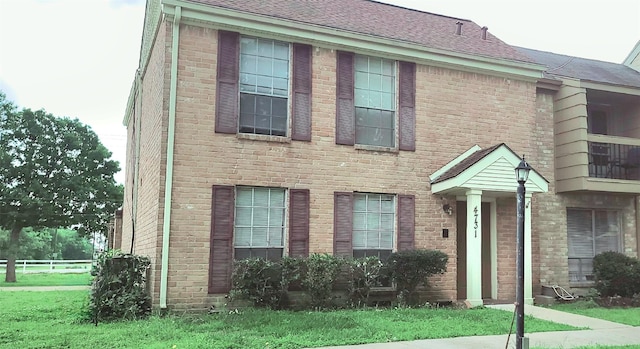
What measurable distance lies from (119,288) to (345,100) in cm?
589

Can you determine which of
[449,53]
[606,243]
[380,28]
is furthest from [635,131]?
[380,28]

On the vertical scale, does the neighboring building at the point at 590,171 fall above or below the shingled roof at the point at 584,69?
below

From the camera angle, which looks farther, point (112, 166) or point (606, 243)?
point (112, 166)

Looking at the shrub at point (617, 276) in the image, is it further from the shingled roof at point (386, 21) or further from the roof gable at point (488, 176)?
the shingled roof at point (386, 21)

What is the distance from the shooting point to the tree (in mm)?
29750

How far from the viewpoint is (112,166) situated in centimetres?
3403

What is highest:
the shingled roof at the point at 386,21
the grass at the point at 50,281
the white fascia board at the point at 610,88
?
the shingled roof at the point at 386,21

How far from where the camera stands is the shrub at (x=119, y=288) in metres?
9.52

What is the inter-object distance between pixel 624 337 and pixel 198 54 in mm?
8923

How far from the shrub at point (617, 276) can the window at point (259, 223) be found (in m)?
7.73

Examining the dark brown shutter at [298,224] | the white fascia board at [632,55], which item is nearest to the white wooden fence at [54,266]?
the dark brown shutter at [298,224]

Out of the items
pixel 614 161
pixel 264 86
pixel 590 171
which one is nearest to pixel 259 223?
pixel 264 86

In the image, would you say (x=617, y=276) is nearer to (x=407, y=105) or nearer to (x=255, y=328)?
(x=407, y=105)

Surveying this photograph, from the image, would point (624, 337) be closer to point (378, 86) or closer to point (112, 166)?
point (378, 86)
